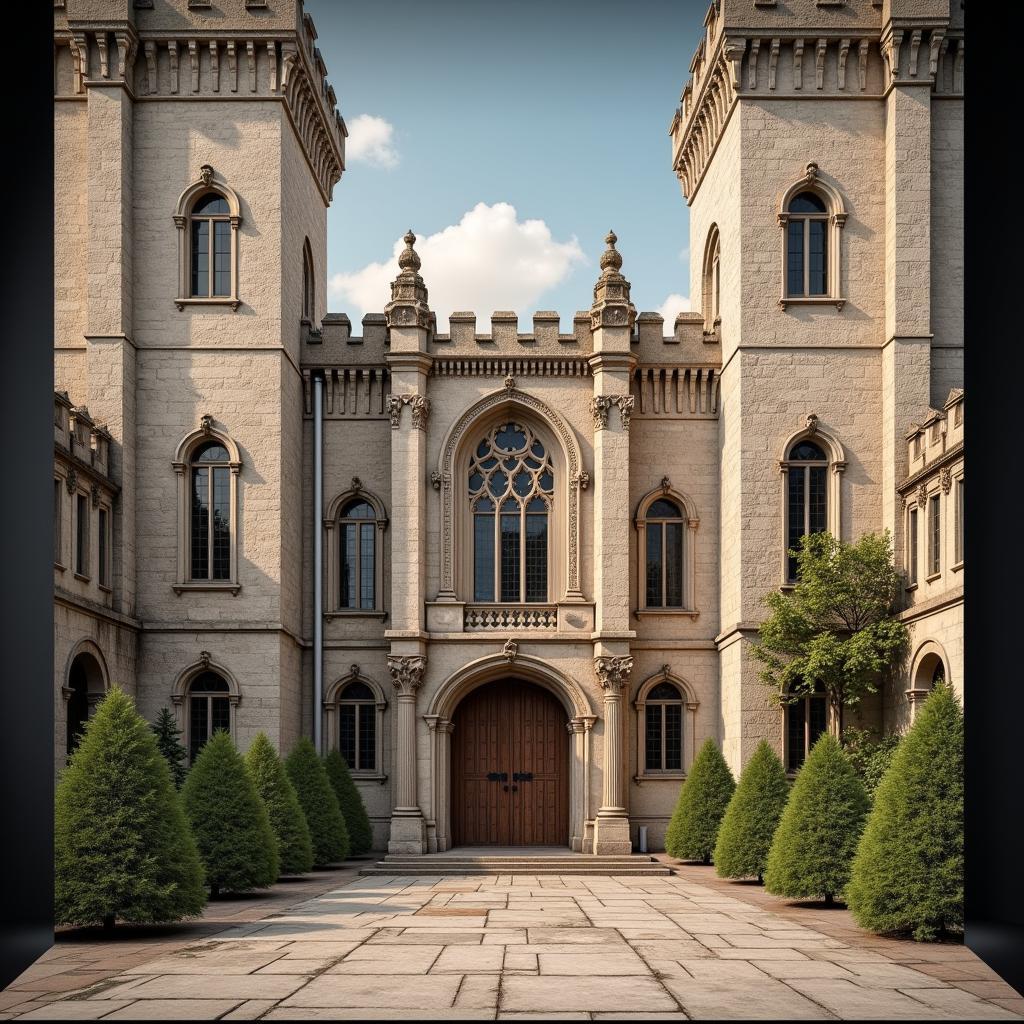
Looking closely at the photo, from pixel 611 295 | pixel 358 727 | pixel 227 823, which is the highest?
pixel 611 295

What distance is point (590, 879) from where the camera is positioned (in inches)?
1032

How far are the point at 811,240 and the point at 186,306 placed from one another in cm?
1367

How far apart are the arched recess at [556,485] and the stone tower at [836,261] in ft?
11.6

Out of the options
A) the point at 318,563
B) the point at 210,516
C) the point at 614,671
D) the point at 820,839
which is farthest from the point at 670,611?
→ the point at 820,839

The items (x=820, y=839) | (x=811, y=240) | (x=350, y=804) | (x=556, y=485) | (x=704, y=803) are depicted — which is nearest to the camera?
(x=820, y=839)

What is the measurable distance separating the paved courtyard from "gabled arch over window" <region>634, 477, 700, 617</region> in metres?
12.2

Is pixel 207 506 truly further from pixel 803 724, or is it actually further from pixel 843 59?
pixel 843 59

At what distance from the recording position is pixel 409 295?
3094cm

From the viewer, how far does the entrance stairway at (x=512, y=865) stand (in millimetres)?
27047

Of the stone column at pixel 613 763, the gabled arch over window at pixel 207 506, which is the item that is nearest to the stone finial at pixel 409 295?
the gabled arch over window at pixel 207 506

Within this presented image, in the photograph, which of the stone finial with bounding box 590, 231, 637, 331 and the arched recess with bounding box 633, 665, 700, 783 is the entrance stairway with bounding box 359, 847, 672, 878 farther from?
the stone finial with bounding box 590, 231, 637, 331

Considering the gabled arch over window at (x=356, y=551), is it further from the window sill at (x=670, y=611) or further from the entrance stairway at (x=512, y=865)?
the entrance stairway at (x=512, y=865)

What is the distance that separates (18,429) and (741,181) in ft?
73.9

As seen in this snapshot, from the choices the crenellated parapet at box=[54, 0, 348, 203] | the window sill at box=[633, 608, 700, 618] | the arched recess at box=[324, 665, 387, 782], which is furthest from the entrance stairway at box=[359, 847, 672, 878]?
the crenellated parapet at box=[54, 0, 348, 203]
